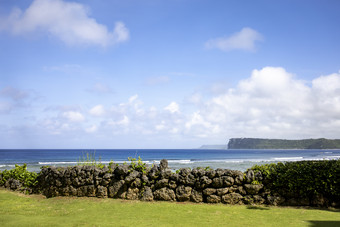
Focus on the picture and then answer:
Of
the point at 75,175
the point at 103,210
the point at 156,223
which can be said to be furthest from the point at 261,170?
the point at 75,175

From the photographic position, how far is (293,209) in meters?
8.38

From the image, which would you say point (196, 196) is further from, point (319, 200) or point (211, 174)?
point (319, 200)

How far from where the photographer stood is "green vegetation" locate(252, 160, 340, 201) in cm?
834

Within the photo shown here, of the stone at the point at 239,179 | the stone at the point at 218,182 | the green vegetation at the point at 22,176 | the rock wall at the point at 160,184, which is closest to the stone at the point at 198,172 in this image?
the rock wall at the point at 160,184

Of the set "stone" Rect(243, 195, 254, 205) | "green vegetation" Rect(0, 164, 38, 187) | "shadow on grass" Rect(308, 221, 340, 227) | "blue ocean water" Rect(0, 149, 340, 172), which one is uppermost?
"green vegetation" Rect(0, 164, 38, 187)

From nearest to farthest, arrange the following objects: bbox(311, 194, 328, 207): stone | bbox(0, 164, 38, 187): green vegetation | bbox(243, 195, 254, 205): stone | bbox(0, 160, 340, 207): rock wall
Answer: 1. bbox(311, 194, 328, 207): stone
2. bbox(0, 160, 340, 207): rock wall
3. bbox(243, 195, 254, 205): stone
4. bbox(0, 164, 38, 187): green vegetation

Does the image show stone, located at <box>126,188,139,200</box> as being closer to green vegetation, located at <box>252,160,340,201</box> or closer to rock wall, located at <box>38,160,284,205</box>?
rock wall, located at <box>38,160,284,205</box>

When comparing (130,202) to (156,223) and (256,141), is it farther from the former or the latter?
(256,141)

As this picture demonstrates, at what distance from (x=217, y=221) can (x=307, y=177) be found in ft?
11.7

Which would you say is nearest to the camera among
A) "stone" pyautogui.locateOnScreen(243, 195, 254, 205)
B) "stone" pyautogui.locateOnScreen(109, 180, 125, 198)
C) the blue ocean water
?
"stone" pyautogui.locateOnScreen(243, 195, 254, 205)

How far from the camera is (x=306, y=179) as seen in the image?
28.2ft

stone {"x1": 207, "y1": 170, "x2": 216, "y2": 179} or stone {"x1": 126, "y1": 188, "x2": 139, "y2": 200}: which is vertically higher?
stone {"x1": 207, "y1": 170, "x2": 216, "y2": 179}

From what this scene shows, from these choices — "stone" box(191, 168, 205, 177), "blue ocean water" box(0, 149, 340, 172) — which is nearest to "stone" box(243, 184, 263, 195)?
"stone" box(191, 168, 205, 177)

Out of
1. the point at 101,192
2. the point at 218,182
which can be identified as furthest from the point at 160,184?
the point at 101,192
